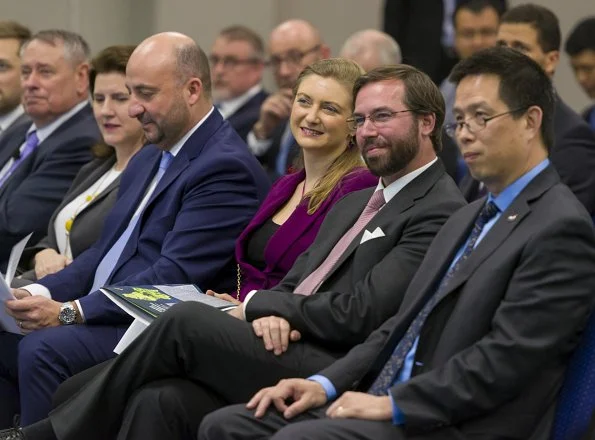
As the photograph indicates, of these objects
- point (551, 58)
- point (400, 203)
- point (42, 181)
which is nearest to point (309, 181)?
point (400, 203)

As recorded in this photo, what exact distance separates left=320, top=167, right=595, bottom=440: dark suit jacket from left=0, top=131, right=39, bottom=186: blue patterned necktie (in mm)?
3029

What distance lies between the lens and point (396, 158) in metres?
3.50

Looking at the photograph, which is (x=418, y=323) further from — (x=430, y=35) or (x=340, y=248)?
(x=430, y=35)

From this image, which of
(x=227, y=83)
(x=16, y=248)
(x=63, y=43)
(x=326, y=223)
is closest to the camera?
(x=326, y=223)

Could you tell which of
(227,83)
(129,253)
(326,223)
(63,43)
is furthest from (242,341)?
(227,83)

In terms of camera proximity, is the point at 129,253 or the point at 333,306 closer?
the point at 333,306

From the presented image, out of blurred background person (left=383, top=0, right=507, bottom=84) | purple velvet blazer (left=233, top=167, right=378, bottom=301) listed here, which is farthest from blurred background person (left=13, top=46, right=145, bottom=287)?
blurred background person (left=383, top=0, right=507, bottom=84)

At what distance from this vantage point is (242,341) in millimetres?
3311

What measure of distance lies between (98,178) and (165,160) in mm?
712

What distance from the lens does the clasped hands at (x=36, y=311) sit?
406 cm

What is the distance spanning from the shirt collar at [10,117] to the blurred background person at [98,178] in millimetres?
1290

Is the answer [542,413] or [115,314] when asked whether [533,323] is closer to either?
[542,413]

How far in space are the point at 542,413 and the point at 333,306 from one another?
0.69 m

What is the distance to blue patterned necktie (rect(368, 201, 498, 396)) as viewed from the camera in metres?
3.01
